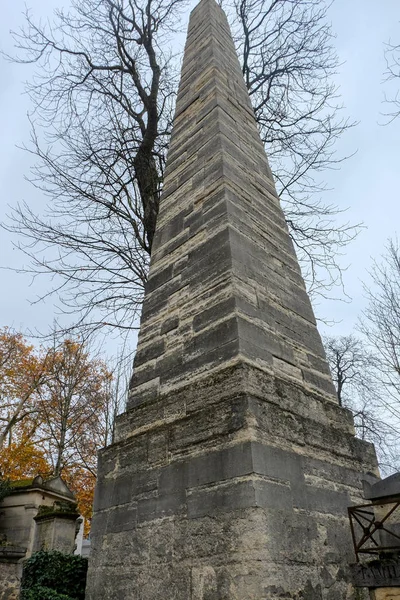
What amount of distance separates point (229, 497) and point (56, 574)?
265cm

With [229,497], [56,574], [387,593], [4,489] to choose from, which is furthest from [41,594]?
[4,489]

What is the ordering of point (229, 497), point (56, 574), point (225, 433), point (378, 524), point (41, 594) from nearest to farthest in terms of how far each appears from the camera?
point (229, 497) → point (225, 433) → point (378, 524) → point (41, 594) → point (56, 574)

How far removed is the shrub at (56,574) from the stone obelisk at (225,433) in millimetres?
1136

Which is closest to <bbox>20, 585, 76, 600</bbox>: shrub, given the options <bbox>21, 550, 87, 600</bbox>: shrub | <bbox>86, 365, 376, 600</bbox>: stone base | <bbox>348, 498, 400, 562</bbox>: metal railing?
<bbox>21, 550, 87, 600</bbox>: shrub

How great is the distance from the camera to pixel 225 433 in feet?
8.37

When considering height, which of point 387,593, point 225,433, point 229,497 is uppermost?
point 225,433

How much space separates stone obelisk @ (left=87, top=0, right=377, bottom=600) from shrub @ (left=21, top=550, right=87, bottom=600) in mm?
1136

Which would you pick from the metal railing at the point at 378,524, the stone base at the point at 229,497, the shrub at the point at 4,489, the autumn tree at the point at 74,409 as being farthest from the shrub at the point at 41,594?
the autumn tree at the point at 74,409

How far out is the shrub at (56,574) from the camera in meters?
3.87

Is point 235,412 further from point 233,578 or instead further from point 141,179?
point 141,179

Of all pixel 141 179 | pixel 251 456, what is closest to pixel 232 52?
pixel 141 179

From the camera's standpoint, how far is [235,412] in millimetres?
2559

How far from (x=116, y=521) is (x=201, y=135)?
4127mm

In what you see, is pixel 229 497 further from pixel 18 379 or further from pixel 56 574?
pixel 18 379
